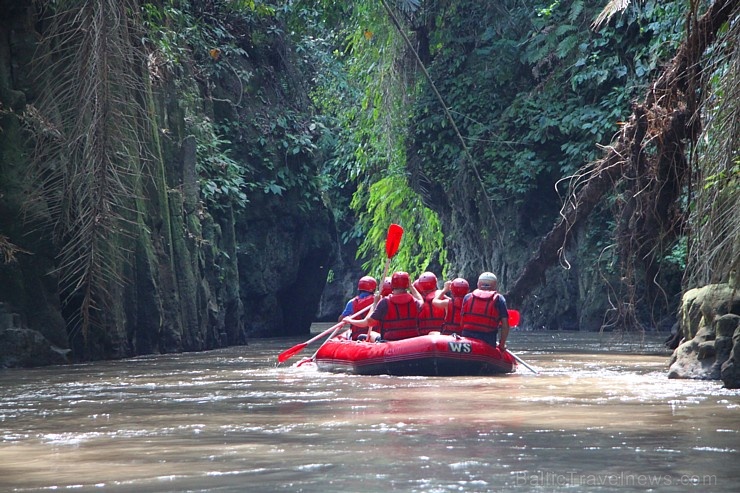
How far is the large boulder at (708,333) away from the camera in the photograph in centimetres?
1113

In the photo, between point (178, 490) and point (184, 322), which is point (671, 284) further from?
point (178, 490)

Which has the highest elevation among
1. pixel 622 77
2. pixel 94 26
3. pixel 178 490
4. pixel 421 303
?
pixel 622 77

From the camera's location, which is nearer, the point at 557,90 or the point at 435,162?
the point at 557,90

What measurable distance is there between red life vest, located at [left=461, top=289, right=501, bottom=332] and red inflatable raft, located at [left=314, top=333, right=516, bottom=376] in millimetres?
220

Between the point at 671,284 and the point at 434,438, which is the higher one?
the point at 671,284

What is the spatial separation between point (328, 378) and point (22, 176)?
4750mm

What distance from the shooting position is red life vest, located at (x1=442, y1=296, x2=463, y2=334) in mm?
14266

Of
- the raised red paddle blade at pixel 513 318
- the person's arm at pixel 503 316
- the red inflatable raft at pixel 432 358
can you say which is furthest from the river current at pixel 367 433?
the raised red paddle blade at pixel 513 318

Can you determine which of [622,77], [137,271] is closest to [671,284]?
[622,77]

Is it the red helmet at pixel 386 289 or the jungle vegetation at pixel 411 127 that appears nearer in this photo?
the jungle vegetation at pixel 411 127

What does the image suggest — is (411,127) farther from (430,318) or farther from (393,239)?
(430,318)

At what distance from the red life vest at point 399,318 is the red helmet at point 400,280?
0.14 m

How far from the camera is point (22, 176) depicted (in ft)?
48.9

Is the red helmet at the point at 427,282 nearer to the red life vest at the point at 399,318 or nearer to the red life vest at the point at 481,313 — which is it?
the red life vest at the point at 399,318
